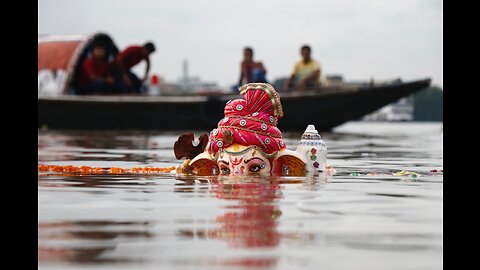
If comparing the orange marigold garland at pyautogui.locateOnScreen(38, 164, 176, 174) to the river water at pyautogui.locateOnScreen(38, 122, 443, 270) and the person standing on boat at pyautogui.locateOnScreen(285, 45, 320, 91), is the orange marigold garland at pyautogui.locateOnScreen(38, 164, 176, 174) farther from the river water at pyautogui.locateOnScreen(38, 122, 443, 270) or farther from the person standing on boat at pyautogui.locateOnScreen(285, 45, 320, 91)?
the person standing on boat at pyautogui.locateOnScreen(285, 45, 320, 91)

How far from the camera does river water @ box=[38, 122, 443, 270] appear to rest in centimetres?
450

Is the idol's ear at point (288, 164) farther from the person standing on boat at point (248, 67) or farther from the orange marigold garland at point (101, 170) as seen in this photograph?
the person standing on boat at point (248, 67)

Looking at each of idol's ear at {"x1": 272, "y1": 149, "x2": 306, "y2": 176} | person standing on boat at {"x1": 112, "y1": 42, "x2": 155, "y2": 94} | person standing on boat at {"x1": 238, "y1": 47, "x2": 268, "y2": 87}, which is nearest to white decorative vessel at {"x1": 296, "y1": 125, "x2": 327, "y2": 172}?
idol's ear at {"x1": 272, "y1": 149, "x2": 306, "y2": 176}

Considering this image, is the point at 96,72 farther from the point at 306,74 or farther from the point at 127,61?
the point at 306,74

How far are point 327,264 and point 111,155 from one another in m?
8.93

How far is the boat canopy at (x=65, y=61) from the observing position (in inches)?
1069

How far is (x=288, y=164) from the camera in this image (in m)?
9.19

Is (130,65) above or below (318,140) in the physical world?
above

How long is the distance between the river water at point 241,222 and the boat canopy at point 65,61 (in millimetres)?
18477

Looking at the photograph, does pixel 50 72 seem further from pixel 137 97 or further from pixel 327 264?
pixel 327 264
